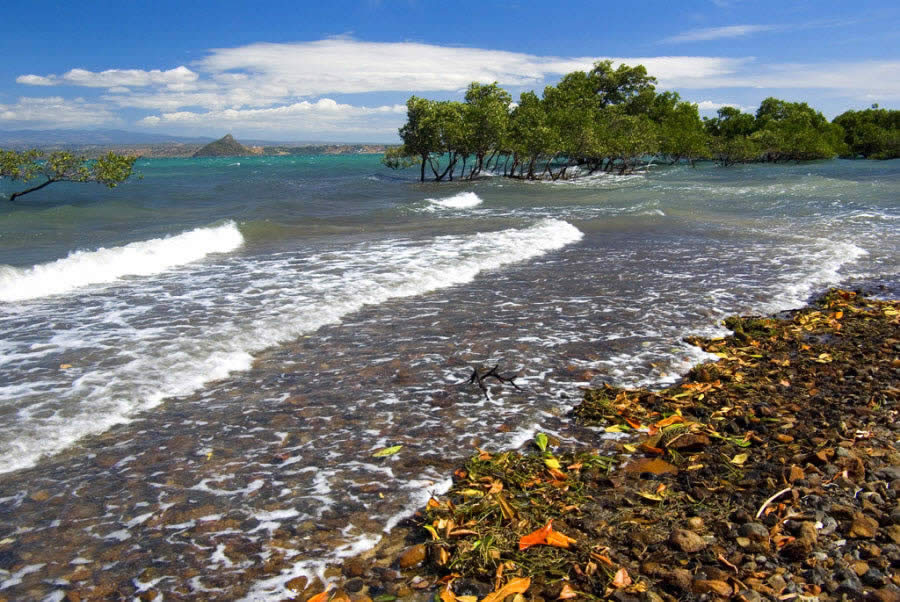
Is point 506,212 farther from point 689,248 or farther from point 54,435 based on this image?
point 54,435

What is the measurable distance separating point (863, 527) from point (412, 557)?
103 inches

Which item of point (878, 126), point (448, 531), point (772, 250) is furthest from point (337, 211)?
point (878, 126)

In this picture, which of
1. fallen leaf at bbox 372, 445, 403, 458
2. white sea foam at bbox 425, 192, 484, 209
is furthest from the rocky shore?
white sea foam at bbox 425, 192, 484, 209

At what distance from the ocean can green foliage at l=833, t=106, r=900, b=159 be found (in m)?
68.1

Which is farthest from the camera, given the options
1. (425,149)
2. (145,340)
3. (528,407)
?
(425,149)

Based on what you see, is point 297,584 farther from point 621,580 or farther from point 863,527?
point 863,527

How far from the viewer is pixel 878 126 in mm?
76062

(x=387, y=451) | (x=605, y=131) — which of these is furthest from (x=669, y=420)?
(x=605, y=131)

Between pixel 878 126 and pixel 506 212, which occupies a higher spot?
pixel 878 126

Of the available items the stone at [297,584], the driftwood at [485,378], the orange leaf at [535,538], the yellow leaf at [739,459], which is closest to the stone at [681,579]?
the orange leaf at [535,538]

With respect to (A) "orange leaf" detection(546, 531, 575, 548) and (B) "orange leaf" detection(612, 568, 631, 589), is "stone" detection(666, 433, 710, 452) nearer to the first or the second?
(A) "orange leaf" detection(546, 531, 575, 548)

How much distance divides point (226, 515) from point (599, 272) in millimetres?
9825

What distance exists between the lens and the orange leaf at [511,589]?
2975 mm

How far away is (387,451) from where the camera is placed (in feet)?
15.5
